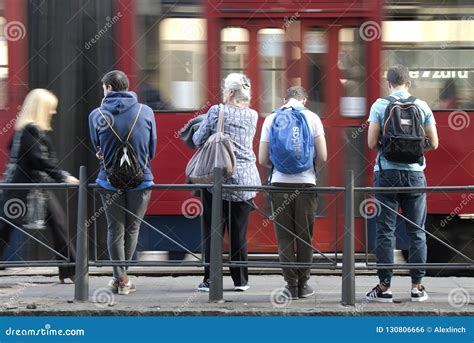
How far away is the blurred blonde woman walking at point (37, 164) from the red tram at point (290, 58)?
4.01 ft

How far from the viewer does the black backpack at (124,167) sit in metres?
7.80

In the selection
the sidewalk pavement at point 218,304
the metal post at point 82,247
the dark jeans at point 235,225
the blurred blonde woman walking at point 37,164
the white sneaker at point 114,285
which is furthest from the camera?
the blurred blonde woman walking at point 37,164

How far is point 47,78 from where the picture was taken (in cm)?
1014

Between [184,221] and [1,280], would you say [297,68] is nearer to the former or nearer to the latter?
[184,221]

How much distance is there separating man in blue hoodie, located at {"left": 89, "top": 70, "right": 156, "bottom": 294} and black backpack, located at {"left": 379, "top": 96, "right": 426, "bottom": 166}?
2040 millimetres

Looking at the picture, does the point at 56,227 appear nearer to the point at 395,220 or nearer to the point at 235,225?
the point at 235,225

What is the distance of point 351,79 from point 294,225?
2.74m

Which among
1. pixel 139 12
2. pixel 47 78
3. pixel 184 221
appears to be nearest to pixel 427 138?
pixel 184 221

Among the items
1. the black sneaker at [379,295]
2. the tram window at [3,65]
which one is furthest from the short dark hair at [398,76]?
the tram window at [3,65]

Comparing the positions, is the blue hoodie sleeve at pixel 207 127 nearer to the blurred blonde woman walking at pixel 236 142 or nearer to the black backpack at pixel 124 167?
the blurred blonde woman walking at pixel 236 142

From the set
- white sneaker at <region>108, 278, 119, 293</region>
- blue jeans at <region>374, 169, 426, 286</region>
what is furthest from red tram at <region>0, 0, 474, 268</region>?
blue jeans at <region>374, 169, 426, 286</region>

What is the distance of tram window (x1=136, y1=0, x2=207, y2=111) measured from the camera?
1004 cm

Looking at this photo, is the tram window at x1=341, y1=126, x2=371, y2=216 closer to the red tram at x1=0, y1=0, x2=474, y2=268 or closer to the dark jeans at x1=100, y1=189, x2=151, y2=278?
the red tram at x1=0, y1=0, x2=474, y2=268

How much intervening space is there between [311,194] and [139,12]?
3402 millimetres
